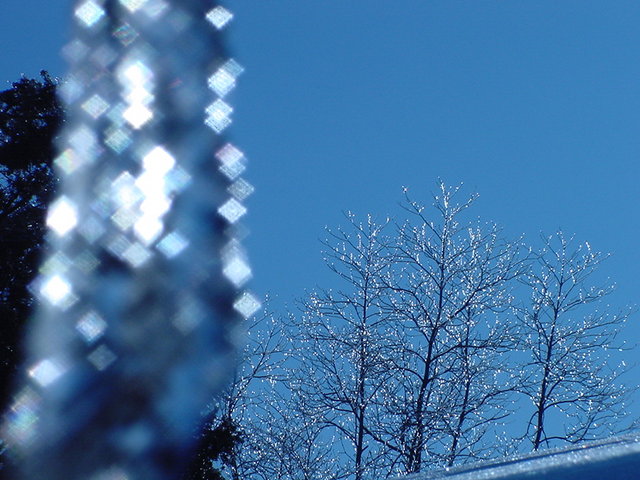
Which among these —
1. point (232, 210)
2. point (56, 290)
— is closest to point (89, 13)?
point (232, 210)

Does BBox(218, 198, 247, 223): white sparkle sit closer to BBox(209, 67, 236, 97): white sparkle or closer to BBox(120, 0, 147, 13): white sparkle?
BBox(209, 67, 236, 97): white sparkle

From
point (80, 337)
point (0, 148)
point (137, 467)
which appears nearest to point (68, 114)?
point (0, 148)

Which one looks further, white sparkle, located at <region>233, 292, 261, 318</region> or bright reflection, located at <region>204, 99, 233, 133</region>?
white sparkle, located at <region>233, 292, 261, 318</region>

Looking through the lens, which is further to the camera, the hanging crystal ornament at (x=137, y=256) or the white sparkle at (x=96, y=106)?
the white sparkle at (x=96, y=106)

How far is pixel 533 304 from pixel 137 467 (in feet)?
24.5

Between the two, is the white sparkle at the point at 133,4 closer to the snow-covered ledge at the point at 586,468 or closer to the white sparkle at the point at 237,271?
the white sparkle at the point at 237,271

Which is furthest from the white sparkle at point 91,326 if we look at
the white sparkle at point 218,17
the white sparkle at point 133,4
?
the white sparkle at point 218,17

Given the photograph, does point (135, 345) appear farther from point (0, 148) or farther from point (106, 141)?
point (0, 148)

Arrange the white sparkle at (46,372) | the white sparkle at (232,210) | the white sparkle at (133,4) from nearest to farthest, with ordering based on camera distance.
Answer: the white sparkle at (46,372) < the white sparkle at (133,4) < the white sparkle at (232,210)

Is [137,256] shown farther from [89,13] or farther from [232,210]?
[89,13]

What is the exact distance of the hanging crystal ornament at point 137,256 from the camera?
8211mm

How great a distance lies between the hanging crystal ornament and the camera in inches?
323

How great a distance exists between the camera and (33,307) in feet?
31.4

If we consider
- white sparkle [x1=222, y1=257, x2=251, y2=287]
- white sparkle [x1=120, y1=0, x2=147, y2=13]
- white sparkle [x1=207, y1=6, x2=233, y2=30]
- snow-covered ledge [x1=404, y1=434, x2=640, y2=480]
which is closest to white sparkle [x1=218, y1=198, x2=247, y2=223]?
white sparkle [x1=222, y1=257, x2=251, y2=287]
